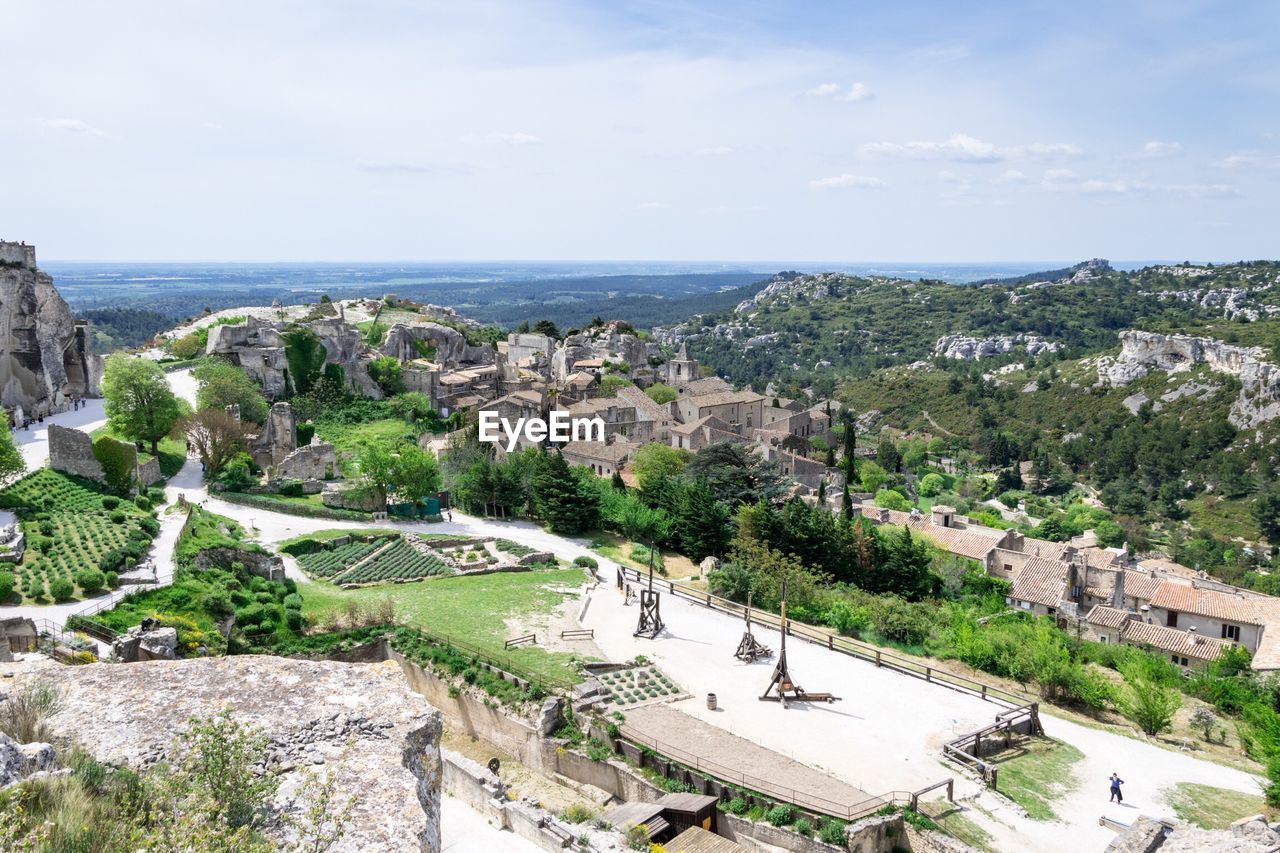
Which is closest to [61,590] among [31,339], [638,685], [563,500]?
[638,685]

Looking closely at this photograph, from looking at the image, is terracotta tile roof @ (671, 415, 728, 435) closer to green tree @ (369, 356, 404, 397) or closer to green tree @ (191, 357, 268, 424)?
green tree @ (369, 356, 404, 397)

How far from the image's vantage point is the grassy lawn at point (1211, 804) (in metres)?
20.2

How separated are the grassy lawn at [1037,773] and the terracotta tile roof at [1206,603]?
66.1 ft

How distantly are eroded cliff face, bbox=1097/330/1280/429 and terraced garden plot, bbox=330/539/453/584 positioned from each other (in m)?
94.6

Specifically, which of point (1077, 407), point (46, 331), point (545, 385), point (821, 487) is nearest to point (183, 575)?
point (46, 331)

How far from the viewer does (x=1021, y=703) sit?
26094 mm

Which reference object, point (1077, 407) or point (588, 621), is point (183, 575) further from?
point (1077, 407)

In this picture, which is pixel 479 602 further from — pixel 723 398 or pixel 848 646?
pixel 723 398

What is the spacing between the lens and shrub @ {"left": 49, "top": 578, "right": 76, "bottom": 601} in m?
25.7

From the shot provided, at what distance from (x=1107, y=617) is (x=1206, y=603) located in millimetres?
5543

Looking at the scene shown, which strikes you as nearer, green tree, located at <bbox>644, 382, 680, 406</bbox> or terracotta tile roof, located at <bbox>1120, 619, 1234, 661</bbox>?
terracotta tile roof, located at <bbox>1120, 619, 1234, 661</bbox>

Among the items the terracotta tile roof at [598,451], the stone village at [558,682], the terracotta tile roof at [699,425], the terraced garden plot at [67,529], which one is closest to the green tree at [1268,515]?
the stone village at [558,682]

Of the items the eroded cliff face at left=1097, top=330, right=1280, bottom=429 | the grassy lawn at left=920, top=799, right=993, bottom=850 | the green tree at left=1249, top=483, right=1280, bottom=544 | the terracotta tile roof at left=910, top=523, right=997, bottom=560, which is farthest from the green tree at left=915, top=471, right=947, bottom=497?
the grassy lawn at left=920, top=799, right=993, bottom=850

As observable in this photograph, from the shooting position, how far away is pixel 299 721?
36.9 feet
